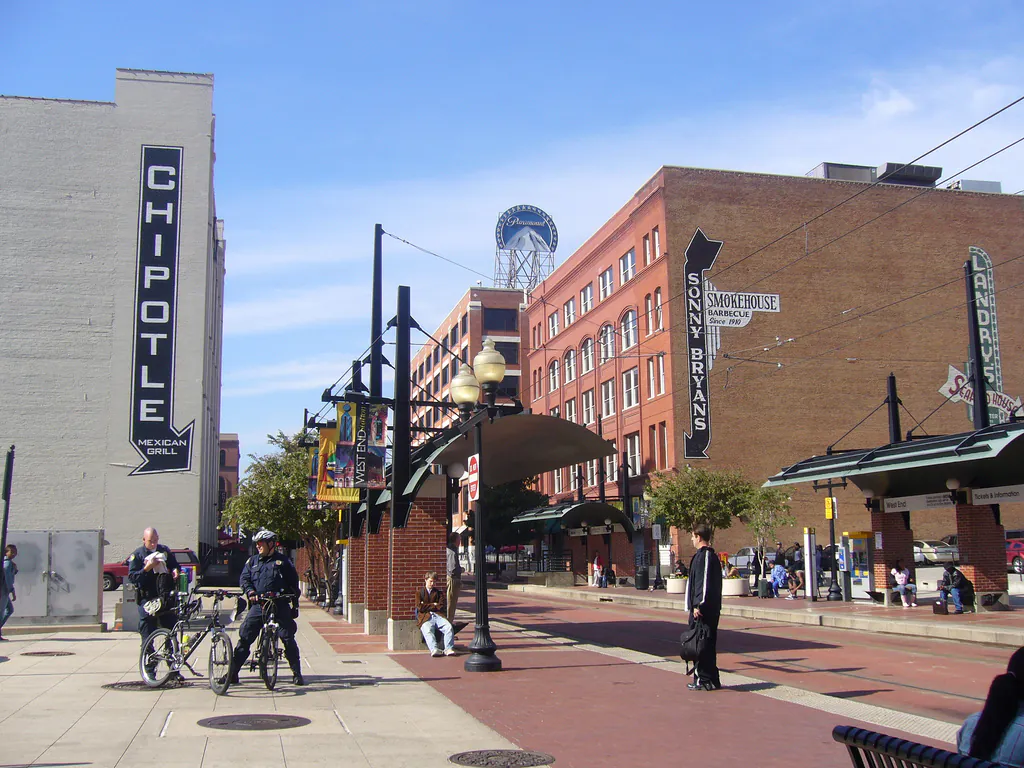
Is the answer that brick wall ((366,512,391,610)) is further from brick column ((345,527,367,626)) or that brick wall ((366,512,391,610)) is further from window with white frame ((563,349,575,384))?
window with white frame ((563,349,575,384))

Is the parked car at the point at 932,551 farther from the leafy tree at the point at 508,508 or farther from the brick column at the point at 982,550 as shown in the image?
the leafy tree at the point at 508,508

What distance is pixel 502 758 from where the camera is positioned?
7.70 m

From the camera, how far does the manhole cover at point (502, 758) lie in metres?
7.52

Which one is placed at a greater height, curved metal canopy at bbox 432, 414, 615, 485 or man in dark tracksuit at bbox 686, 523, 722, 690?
curved metal canopy at bbox 432, 414, 615, 485

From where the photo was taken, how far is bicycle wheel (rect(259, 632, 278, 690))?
11.2 m

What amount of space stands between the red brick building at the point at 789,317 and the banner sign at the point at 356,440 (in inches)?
1163

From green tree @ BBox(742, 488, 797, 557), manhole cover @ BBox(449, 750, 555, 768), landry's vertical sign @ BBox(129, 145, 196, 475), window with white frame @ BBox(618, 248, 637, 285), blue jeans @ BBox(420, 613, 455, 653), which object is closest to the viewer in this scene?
manhole cover @ BBox(449, 750, 555, 768)

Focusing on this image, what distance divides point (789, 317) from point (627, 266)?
31.8 ft

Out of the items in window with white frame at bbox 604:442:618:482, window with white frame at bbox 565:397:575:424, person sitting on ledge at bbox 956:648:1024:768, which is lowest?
person sitting on ledge at bbox 956:648:1024:768

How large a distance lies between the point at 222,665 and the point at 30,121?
128 feet

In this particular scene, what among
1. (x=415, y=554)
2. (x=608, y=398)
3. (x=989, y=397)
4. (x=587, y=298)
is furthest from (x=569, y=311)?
(x=415, y=554)

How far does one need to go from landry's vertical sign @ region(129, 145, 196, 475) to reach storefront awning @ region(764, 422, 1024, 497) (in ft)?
85.8

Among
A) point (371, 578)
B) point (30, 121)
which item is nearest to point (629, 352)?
point (30, 121)

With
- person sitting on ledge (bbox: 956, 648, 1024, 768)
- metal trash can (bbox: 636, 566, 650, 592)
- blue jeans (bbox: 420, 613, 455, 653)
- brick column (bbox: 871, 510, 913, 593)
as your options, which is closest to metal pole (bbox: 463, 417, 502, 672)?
blue jeans (bbox: 420, 613, 455, 653)
